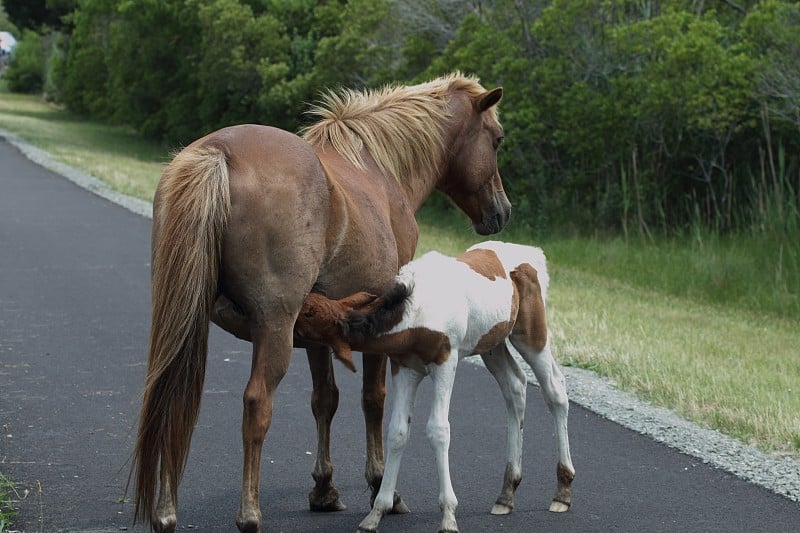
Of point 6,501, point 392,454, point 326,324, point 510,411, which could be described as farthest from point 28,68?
point 326,324

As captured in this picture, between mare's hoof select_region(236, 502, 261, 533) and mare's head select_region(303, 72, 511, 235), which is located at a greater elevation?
mare's head select_region(303, 72, 511, 235)

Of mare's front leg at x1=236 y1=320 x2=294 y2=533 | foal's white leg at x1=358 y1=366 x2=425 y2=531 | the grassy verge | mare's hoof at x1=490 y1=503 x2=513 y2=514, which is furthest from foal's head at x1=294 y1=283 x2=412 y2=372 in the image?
the grassy verge

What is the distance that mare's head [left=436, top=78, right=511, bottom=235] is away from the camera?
6.53 m

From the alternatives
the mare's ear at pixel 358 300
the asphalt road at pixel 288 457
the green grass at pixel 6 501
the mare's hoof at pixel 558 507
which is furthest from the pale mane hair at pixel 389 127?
the green grass at pixel 6 501

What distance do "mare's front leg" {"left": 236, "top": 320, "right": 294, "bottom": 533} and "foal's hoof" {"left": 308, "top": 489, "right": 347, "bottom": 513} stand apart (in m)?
1.00

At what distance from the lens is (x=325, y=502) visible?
5758 millimetres

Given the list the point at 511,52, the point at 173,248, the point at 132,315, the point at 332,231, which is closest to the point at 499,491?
the point at 332,231

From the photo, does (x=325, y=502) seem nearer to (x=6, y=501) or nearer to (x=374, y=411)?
(x=374, y=411)

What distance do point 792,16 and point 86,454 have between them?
13.6 meters

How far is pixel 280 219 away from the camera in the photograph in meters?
4.84

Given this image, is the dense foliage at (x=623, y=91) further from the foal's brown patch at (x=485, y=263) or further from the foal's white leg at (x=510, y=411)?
the foal's brown patch at (x=485, y=263)

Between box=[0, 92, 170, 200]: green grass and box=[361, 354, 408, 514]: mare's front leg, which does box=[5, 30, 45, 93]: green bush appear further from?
box=[361, 354, 408, 514]: mare's front leg

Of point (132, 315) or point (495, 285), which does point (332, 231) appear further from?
point (132, 315)

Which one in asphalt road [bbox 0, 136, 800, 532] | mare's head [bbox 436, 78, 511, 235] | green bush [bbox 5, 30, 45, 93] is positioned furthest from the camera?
green bush [bbox 5, 30, 45, 93]
